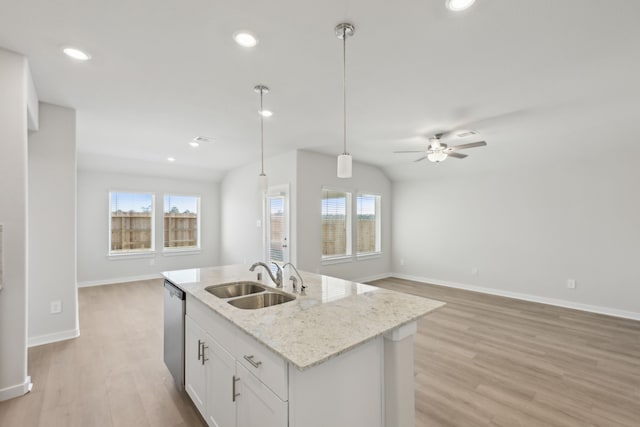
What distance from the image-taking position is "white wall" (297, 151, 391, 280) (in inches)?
202

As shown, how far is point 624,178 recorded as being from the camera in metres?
4.27

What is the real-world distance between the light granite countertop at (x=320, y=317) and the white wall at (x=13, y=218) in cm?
131

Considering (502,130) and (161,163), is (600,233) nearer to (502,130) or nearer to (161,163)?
(502,130)

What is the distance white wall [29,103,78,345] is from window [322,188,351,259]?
12.1ft

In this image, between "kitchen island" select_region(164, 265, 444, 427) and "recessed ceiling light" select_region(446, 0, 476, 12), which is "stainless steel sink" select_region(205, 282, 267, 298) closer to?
"kitchen island" select_region(164, 265, 444, 427)

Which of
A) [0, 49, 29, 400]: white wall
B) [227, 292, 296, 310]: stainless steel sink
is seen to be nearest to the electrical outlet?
[0, 49, 29, 400]: white wall

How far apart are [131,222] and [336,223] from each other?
15.1ft

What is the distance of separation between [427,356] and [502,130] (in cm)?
311

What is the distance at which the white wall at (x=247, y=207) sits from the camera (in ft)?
17.2

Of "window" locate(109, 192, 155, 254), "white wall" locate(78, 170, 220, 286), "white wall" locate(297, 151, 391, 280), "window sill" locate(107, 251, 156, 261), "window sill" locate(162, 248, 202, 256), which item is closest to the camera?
"white wall" locate(297, 151, 391, 280)

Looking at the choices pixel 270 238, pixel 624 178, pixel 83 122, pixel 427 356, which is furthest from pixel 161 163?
pixel 624 178

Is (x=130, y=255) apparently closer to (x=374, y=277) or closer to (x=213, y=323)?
(x=374, y=277)

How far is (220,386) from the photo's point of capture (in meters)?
1.70

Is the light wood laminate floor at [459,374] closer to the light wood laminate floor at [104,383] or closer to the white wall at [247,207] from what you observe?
the light wood laminate floor at [104,383]
